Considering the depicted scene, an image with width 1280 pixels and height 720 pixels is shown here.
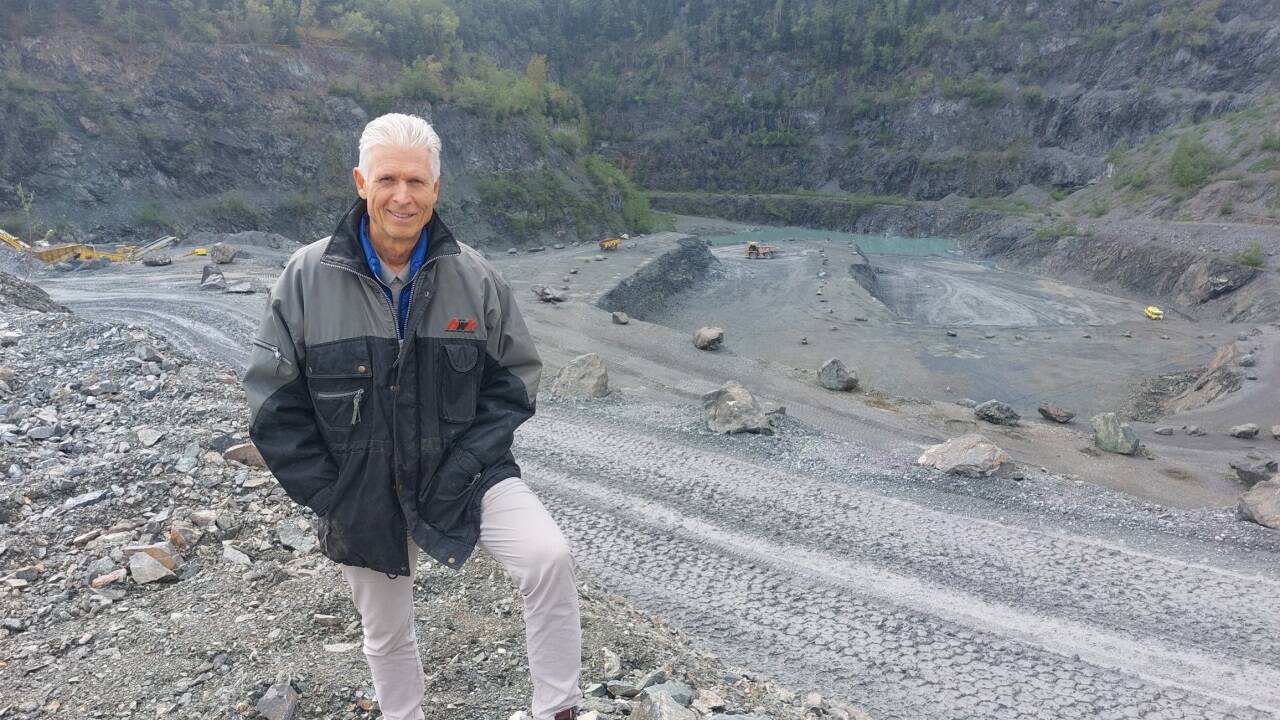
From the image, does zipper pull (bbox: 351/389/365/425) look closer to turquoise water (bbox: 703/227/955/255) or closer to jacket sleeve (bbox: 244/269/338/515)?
jacket sleeve (bbox: 244/269/338/515)

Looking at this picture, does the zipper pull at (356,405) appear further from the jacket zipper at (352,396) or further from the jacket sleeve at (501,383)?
the jacket sleeve at (501,383)

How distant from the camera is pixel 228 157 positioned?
36.5m

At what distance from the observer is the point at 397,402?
2.57 metres

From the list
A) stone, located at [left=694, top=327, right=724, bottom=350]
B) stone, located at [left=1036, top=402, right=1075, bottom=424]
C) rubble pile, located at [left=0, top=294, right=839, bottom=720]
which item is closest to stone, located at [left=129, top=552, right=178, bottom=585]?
rubble pile, located at [left=0, top=294, right=839, bottom=720]

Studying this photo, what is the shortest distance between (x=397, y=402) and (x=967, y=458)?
7.63 m

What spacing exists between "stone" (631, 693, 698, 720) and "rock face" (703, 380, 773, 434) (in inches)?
269

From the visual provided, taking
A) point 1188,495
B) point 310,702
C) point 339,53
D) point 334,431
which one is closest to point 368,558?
point 334,431

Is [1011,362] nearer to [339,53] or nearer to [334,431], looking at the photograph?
[334,431]

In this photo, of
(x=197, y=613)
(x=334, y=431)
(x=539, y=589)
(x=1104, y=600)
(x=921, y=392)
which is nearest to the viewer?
(x=539, y=589)

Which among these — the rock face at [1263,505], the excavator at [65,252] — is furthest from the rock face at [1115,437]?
the excavator at [65,252]

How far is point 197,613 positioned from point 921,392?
18995mm

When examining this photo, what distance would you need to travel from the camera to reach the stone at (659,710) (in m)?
3.04

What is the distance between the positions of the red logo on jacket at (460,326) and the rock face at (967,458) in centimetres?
741

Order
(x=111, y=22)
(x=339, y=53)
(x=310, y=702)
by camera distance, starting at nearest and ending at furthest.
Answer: (x=310, y=702) < (x=111, y=22) < (x=339, y=53)
